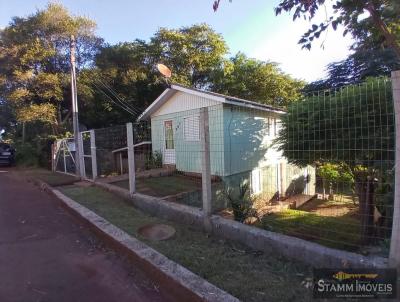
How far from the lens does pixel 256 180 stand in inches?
505

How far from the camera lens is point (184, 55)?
79.7ft

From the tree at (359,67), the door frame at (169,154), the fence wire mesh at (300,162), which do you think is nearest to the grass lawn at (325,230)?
the fence wire mesh at (300,162)

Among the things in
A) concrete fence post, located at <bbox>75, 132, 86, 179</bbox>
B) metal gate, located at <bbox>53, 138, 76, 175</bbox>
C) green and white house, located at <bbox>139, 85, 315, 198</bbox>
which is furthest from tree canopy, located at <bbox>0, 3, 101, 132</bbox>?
green and white house, located at <bbox>139, 85, 315, 198</bbox>

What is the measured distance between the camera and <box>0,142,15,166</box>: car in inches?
908

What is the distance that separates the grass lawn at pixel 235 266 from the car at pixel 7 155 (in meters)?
20.8

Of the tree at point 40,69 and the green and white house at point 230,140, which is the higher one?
the tree at point 40,69

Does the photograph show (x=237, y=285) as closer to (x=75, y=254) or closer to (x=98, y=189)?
(x=75, y=254)

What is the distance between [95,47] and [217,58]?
29.1 ft

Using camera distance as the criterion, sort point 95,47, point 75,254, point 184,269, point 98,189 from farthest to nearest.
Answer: point 95,47, point 98,189, point 75,254, point 184,269

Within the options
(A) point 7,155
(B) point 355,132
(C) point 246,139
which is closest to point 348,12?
(B) point 355,132

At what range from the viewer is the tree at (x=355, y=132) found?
5277mm

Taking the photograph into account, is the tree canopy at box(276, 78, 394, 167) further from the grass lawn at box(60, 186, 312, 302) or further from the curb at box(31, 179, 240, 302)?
the curb at box(31, 179, 240, 302)

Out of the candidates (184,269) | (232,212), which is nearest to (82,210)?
(232,212)

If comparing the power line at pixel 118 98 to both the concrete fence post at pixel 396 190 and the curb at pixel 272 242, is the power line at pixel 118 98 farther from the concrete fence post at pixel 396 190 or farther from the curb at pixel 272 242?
the concrete fence post at pixel 396 190
